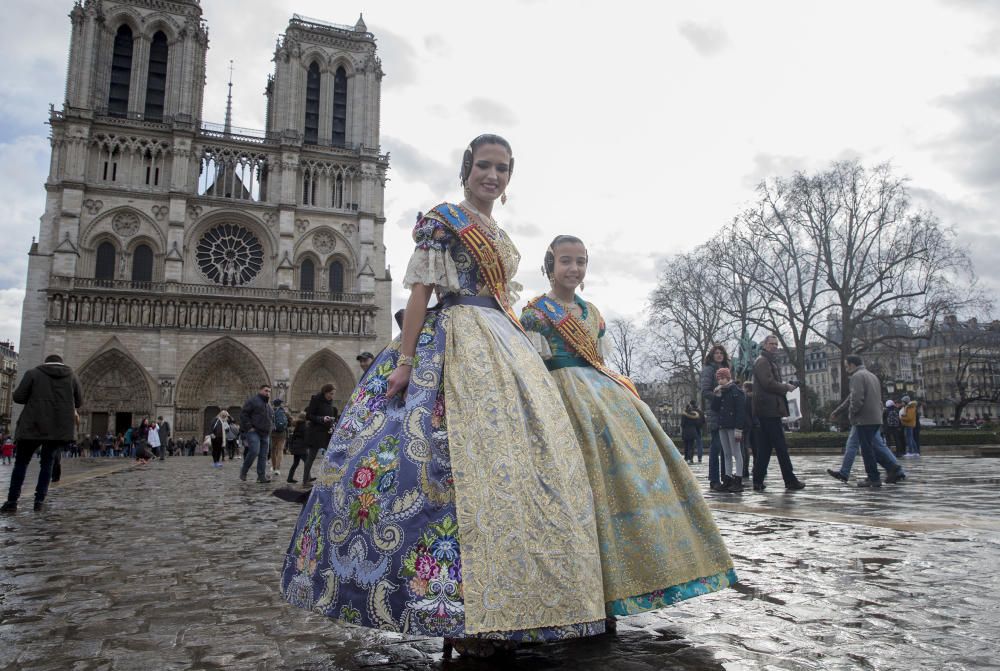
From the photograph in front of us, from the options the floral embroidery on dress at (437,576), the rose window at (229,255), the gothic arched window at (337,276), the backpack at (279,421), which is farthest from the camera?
the gothic arched window at (337,276)

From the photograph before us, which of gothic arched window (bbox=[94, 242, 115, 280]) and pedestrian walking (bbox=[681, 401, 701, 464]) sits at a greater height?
gothic arched window (bbox=[94, 242, 115, 280])

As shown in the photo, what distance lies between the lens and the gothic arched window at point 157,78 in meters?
35.9

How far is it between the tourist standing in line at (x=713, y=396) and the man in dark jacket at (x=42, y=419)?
22.3 ft

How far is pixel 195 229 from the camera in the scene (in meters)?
35.3

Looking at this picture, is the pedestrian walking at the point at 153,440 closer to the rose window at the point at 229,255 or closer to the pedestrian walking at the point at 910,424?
the rose window at the point at 229,255

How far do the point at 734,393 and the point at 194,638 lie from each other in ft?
22.0

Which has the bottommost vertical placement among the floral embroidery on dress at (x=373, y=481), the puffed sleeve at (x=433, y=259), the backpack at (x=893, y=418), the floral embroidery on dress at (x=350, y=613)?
the floral embroidery on dress at (x=350, y=613)

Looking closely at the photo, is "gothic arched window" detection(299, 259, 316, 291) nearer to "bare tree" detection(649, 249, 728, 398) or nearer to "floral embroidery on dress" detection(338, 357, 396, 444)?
"bare tree" detection(649, 249, 728, 398)

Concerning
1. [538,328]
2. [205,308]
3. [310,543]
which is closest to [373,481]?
[310,543]

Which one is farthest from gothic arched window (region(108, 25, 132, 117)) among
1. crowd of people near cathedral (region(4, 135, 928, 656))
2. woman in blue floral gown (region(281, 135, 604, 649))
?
woman in blue floral gown (region(281, 135, 604, 649))

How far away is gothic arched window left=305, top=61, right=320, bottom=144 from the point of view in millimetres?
38719

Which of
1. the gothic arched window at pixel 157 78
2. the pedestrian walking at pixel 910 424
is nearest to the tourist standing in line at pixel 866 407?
the pedestrian walking at pixel 910 424

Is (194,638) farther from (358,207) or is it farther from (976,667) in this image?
(358,207)

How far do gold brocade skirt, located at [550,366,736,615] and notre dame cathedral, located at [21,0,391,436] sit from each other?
33.4 metres
